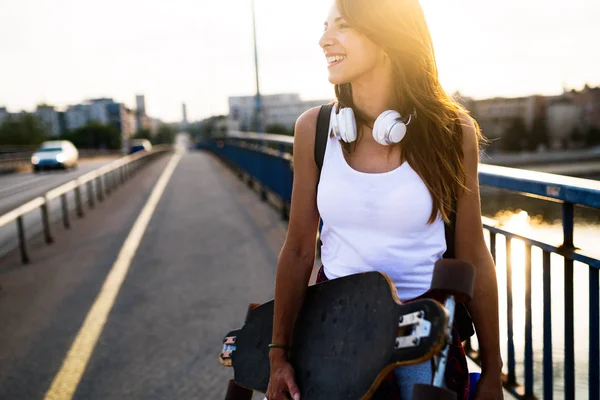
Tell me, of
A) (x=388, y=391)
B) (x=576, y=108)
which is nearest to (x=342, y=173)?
(x=388, y=391)

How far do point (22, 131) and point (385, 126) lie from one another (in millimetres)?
139635

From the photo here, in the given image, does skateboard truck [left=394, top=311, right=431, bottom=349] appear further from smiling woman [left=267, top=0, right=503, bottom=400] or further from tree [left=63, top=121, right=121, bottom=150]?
tree [left=63, top=121, right=121, bottom=150]

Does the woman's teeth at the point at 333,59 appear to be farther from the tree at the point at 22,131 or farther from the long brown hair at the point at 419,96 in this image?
the tree at the point at 22,131

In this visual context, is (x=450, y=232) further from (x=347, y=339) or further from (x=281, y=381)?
(x=281, y=381)

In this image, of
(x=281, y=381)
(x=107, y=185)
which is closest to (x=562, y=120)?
(x=107, y=185)

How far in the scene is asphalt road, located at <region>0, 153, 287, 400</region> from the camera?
397cm

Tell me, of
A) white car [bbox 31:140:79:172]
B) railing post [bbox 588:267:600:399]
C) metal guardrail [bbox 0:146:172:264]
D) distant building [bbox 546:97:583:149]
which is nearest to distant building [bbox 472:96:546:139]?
distant building [bbox 546:97:583:149]

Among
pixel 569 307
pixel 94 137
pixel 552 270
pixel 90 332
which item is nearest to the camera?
pixel 569 307

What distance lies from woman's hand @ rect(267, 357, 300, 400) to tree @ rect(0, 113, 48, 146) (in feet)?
444

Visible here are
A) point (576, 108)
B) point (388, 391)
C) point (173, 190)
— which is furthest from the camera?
point (576, 108)

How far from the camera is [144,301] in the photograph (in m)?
5.64

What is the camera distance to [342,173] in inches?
66.1

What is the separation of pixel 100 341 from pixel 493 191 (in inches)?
119

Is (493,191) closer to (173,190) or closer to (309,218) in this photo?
(309,218)
